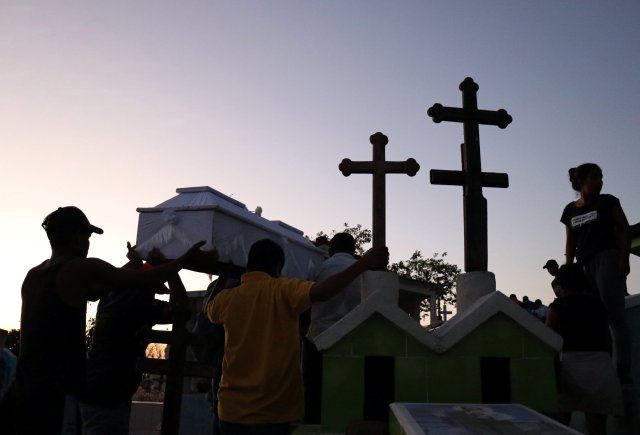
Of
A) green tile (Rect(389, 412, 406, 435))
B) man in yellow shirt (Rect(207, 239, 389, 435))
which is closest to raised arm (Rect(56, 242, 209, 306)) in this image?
man in yellow shirt (Rect(207, 239, 389, 435))

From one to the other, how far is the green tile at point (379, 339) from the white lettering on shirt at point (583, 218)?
2.26 m

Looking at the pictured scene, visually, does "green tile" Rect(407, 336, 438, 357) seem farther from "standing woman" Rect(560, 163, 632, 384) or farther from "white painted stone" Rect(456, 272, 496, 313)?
"standing woman" Rect(560, 163, 632, 384)

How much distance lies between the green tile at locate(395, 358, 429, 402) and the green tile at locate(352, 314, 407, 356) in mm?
87

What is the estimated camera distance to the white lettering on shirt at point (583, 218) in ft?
17.0

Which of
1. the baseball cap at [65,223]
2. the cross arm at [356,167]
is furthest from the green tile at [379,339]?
the cross arm at [356,167]

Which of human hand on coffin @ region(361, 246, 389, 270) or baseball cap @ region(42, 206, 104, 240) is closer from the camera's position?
human hand on coffin @ region(361, 246, 389, 270)

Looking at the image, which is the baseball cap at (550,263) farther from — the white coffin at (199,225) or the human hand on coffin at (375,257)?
the human hand on coffin at (375,257)

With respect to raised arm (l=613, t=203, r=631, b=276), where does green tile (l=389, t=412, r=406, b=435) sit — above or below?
below

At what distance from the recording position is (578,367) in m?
4.60

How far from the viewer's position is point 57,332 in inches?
121

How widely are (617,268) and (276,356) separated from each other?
3.37 metres

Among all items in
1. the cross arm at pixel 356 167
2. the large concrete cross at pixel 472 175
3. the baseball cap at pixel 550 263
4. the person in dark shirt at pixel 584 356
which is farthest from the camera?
the baseball cap at pixel 550 263

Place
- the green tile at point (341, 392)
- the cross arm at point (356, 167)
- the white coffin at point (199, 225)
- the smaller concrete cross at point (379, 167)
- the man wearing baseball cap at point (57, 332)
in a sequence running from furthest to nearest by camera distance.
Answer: the white coffin at point (199, 225)
the cross arm at point (356, 167)
the smaller concrete cross at point (379, 167)
the green tile at point (341, 392)
the man wearing baseball cap at point (57, 332)

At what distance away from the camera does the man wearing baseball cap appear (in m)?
2.95
